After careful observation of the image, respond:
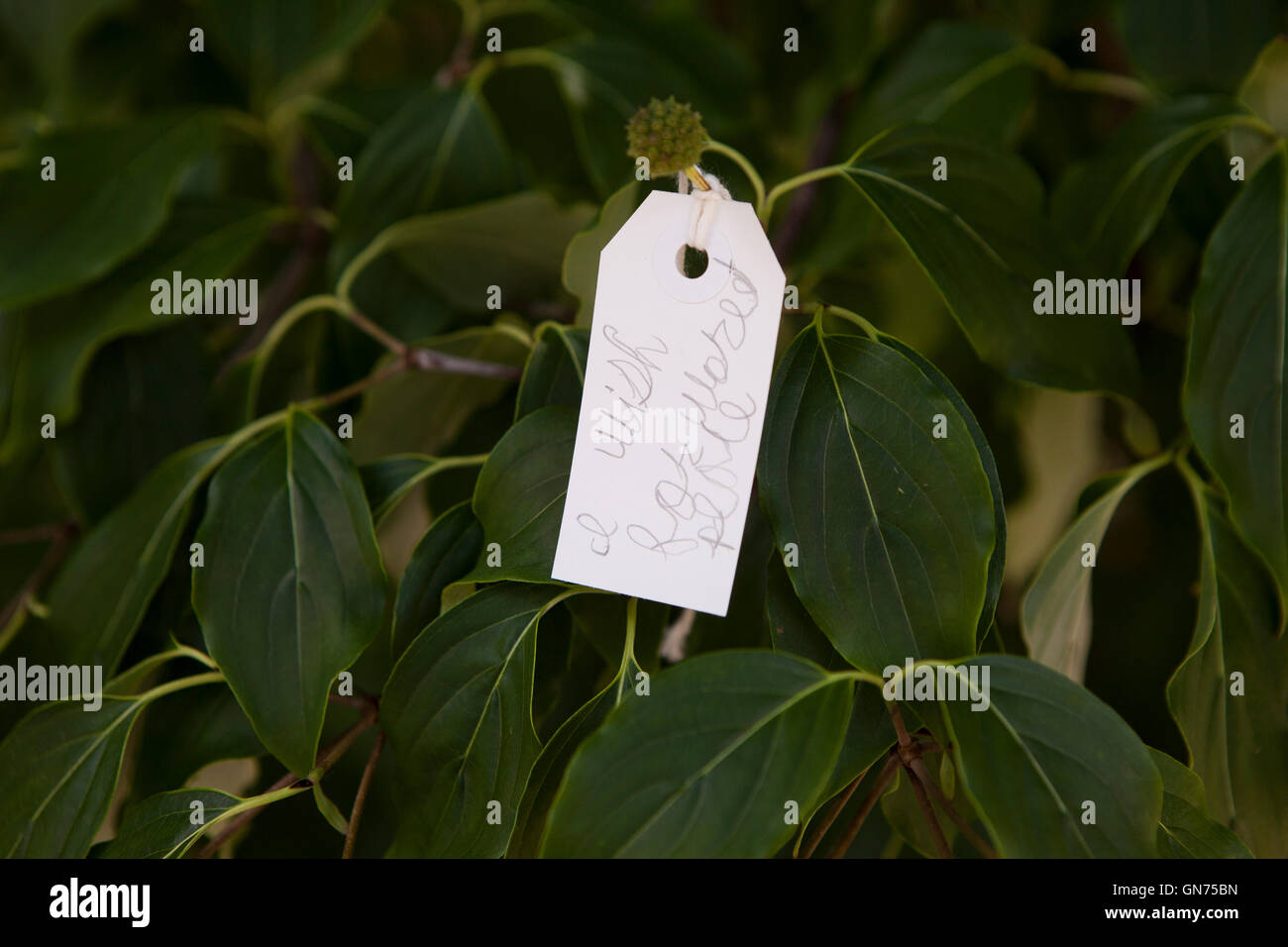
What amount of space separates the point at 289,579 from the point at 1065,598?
420 mm

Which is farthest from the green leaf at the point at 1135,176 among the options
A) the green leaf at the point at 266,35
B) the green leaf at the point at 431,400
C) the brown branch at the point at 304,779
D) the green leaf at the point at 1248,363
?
the green leaf at the point at 266,35

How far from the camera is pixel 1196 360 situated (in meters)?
0.49

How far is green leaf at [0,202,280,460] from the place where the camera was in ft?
2.05

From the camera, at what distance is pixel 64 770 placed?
49 cm

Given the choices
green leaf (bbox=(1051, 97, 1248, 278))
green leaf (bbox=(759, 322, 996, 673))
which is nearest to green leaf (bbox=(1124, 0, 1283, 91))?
green leaf (bbox=(1051, 97, 1248, 278))

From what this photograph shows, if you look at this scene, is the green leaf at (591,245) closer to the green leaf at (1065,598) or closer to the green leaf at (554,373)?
the green leaf at (554,373)

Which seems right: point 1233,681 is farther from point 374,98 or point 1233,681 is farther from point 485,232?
point 374,98

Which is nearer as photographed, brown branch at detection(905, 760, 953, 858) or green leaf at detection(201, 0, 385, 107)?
Answer: brown branch at detection(905, 760, 953, 858)

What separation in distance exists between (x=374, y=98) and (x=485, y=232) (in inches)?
8.3

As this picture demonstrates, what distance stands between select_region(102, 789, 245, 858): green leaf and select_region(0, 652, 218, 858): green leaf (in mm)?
27

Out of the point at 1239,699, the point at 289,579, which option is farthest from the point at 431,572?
the point at 1239,699

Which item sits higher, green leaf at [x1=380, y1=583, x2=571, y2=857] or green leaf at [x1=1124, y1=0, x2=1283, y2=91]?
green leaf at [x1=1124, y1=0, x2=1283, y2=91]

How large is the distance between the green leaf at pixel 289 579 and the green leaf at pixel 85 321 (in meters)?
0.18

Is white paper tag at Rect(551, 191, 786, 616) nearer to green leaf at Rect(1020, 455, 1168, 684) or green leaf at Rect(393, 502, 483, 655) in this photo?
green leaf at Rect(393, 502, 483, 655)
